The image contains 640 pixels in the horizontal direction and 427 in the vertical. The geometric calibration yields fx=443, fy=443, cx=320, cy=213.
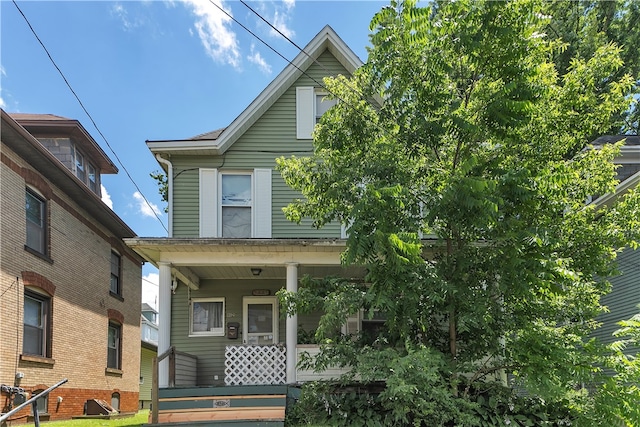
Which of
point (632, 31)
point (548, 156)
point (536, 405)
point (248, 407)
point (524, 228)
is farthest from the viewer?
point (632, 31)

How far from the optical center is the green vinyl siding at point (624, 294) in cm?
1024

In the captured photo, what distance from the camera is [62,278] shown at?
39.1ft

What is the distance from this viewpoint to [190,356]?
9.97 m

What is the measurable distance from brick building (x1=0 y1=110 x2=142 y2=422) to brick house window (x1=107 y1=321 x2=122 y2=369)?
34 millimetres

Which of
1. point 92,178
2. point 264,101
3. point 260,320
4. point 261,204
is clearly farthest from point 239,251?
point 92,178

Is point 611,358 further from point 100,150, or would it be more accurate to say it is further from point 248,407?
point 100,150

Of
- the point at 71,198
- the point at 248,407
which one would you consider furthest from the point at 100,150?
the point at 248,407

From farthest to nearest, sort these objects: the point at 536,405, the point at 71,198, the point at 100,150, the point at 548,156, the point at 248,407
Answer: the point at 100,150 < the point at 71,198 < the point at 248,407 < the point at 536,405 < the point at 548,156

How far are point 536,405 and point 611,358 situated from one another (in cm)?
149

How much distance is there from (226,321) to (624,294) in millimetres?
9638

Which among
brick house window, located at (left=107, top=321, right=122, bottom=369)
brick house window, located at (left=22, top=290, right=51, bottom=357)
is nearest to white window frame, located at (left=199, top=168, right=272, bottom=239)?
brick house window, located at (left=22, top=290, right=51, bottom=357)

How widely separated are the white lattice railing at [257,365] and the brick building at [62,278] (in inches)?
169

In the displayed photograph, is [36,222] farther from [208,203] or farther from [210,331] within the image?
[210,331]

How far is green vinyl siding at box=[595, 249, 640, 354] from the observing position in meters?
10.2
